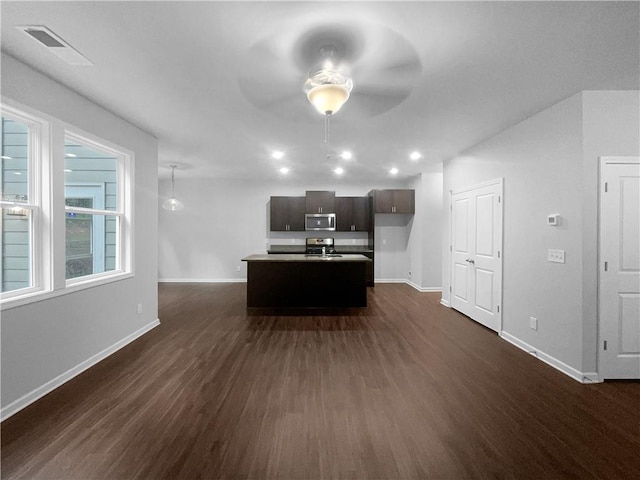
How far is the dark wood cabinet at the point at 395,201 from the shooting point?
6.81 m

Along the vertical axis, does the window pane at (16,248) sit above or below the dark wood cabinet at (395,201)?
below

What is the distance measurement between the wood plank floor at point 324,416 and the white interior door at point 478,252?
0.72 m

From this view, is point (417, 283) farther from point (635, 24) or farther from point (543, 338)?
point (635, 24)

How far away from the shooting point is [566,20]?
1723 mm

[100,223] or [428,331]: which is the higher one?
[100,223]

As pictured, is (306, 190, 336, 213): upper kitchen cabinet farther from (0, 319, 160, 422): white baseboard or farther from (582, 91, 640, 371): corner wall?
(582, 91, 640, 371): corner wall

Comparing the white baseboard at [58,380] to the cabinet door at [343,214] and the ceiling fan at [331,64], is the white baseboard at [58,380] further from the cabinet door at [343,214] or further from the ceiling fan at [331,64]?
the cabinet door at [343,214]

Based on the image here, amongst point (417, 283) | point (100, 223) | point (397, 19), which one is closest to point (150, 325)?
point (100, 223)

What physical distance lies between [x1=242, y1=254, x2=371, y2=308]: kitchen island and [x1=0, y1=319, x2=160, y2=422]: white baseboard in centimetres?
199

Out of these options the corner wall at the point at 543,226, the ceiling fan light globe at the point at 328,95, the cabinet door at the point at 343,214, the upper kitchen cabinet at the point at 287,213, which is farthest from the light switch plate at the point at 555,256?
the upper kitchen cabinet at the point at 287,213

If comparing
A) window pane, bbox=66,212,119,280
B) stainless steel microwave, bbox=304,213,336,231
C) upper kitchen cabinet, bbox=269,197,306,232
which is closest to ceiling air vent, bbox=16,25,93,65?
window pane, bbox=66,212,119,280

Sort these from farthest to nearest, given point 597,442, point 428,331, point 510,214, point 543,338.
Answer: point 428,331 < point 510,214 < point 543,338 < point 597,442

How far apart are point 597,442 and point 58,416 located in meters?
3.81

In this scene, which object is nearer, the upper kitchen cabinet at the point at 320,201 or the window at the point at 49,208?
the window at the point at 49,208
